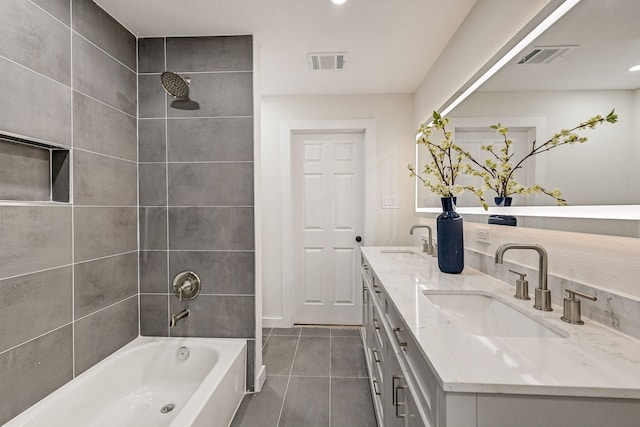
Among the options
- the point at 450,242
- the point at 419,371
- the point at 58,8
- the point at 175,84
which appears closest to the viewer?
the point at 419,371

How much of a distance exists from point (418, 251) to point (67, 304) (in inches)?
90.4

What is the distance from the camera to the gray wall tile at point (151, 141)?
2.07 m

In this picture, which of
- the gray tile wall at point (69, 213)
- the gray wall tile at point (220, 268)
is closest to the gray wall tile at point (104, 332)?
the gray tile wall at point (69, 213)

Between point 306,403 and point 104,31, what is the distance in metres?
2.61

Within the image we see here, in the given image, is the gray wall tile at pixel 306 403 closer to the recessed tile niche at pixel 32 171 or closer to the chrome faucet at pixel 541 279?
the chrome faucet at pixel 541 279

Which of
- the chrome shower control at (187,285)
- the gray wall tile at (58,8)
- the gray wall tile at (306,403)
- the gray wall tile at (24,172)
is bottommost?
the gray wall tile at (306,403)

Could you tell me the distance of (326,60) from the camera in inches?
92.7

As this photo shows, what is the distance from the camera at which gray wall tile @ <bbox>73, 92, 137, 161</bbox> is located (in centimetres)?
159

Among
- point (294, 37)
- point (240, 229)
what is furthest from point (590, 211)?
point (294, 37)

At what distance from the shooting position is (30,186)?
1396 millimetres

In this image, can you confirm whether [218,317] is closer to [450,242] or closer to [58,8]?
[450,242]

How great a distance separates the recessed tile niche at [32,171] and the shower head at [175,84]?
0.68 meters

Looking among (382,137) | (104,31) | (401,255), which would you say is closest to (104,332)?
(104,31)

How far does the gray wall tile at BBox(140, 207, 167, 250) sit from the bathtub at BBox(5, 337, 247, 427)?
67 cm
